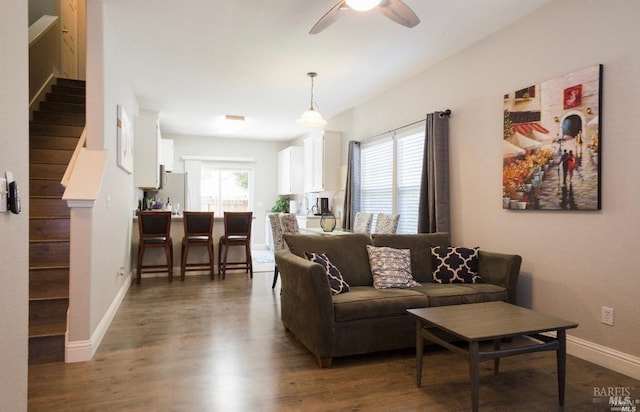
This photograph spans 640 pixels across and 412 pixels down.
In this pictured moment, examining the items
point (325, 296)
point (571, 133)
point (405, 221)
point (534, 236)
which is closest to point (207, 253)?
point (405, 221)

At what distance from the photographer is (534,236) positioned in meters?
3.31

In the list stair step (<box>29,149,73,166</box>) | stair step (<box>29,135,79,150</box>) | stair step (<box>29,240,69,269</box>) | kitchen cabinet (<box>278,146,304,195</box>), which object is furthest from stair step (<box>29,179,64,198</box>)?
kitchen cabinet (<box>278,146,304,195</box>)

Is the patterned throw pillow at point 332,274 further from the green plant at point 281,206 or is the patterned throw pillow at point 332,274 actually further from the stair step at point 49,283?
the green plant at point 281,206

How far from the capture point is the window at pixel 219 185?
922 cm

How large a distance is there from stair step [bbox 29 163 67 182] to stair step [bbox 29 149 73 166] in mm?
75

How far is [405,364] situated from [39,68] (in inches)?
226

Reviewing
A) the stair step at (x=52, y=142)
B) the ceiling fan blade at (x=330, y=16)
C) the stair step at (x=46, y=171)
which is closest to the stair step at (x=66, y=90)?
the stair step at (x=52, y=142)

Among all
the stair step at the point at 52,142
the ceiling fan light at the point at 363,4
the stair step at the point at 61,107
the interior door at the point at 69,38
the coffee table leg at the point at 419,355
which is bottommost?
the coffee table leg at the point at 419,355

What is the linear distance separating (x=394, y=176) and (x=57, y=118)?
4.40 metres

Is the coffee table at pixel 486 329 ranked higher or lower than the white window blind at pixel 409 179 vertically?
lower

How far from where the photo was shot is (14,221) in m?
1.39

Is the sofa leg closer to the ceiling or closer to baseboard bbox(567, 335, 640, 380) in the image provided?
baseboard bbox(567, 335, 640, 380)

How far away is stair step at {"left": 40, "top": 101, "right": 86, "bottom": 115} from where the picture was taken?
4.78 m

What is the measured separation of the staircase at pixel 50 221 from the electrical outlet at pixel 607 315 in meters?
3.95
